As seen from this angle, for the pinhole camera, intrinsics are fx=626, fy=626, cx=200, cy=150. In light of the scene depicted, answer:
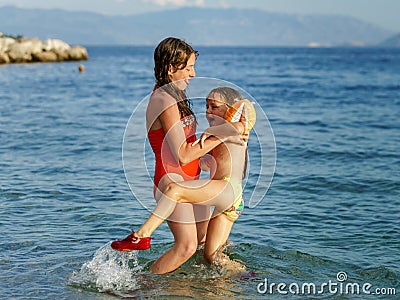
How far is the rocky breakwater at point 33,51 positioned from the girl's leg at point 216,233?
47.4 m

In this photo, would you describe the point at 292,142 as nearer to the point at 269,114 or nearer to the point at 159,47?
the point at 269,114

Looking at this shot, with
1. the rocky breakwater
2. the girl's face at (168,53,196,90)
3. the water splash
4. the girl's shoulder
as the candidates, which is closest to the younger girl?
the girl's face at (168,53,196,90)

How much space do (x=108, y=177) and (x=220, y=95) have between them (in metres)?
5.60

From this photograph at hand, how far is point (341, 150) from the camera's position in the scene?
1385 centimetres

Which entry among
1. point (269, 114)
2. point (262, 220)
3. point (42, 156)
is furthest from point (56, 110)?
point (262, 220)

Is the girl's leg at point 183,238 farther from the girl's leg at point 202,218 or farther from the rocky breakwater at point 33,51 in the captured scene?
the rocky breakwater at point 33,51

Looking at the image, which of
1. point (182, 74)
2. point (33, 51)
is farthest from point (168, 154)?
point (33, 51)

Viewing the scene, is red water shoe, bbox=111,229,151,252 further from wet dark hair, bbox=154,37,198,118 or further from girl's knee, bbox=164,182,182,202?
wet dark hair, bbox=154,37,198,118

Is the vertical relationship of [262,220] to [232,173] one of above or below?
below

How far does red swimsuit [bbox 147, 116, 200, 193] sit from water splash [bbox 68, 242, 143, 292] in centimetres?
115

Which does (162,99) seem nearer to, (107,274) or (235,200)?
(235,200)

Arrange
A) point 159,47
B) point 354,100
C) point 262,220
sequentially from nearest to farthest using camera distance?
point 159,47
point 262,220
point 354,100

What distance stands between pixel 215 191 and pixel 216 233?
0.56 m

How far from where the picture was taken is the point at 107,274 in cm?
608
